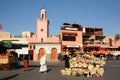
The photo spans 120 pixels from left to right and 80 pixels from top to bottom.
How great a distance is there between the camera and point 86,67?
19.1 m

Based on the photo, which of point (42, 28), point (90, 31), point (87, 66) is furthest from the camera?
point (90, 31)

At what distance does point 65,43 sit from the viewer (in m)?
66.9

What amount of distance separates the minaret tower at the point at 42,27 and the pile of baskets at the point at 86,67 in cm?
4519

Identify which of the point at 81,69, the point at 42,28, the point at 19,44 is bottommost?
the point at 81,69

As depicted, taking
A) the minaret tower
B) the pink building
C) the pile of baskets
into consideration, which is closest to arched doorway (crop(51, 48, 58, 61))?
the pink building

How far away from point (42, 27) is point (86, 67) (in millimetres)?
Result: 48188

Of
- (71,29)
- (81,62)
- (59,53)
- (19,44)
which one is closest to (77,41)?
(71,29)

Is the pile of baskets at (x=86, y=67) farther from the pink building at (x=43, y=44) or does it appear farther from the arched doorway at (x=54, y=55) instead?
the pink building at (x=43, y=44)

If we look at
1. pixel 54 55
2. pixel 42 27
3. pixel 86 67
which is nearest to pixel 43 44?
pixel 54 55

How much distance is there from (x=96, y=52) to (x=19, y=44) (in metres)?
40.7

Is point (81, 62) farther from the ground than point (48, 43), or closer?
closer

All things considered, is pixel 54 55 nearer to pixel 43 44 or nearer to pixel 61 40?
pixel 43 44

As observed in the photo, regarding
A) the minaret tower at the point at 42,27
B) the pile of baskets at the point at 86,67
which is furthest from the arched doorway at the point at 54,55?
the pile of baskets at the point at 86,67

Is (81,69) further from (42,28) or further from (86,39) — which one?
(86,39)
